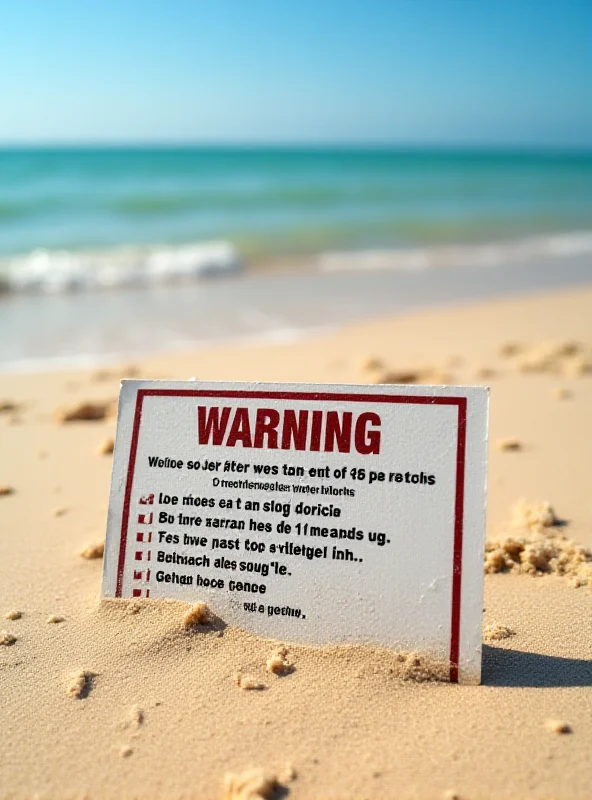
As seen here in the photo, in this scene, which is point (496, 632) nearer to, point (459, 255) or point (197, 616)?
point (197, 616)

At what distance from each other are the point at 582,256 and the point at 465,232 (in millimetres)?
2867

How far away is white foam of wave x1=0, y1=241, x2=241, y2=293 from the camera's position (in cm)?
923

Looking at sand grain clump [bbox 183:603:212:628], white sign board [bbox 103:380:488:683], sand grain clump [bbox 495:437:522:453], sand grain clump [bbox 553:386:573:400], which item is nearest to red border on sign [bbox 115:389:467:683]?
white sign board [bbox 103:380:488:683]

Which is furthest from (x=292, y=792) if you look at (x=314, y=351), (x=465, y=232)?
(x=465, y=232)

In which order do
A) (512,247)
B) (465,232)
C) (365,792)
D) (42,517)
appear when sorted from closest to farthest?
(365,792)
(42,517)
(512,247)
(465,232)

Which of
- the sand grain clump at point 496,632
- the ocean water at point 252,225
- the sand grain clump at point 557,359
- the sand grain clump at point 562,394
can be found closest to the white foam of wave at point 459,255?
the ocean water at point 252,225

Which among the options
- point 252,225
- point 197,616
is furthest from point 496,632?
point 252,225

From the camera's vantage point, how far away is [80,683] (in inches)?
66.9

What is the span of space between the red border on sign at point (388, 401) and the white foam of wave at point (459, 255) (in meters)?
8.40

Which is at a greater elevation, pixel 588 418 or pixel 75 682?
pixel 588 418

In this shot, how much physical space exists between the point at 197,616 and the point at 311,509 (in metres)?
0.38

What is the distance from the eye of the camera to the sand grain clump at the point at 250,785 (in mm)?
1354

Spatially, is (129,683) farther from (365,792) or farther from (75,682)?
(365,792)

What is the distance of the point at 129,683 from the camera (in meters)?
1.69
